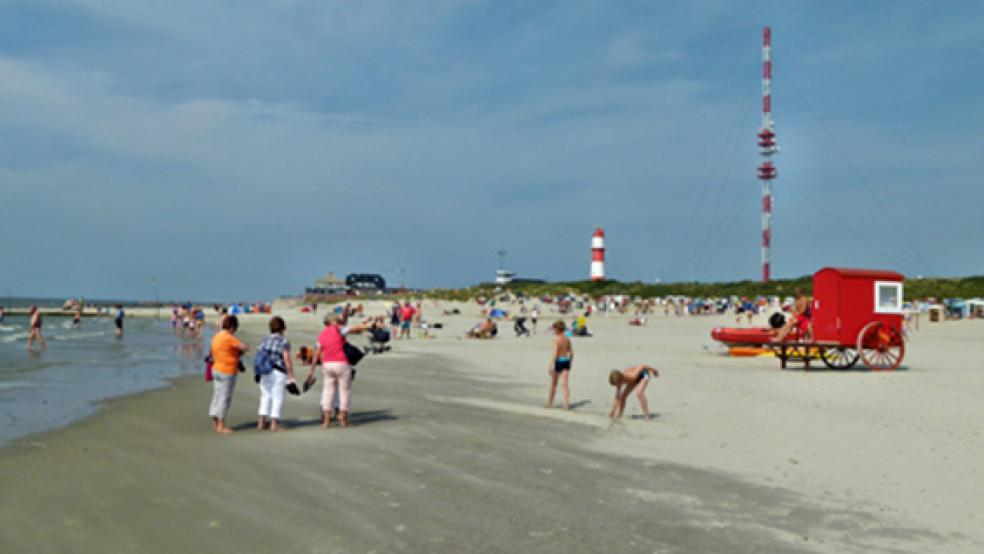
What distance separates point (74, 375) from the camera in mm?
19344

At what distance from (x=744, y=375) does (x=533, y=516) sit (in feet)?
42.5

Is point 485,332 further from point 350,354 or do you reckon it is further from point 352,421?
point 350,354

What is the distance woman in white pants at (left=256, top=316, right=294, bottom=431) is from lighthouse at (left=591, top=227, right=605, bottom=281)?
260 feet

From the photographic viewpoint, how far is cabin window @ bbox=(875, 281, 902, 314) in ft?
63.0

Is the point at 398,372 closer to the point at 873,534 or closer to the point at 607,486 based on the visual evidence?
the point at 607,486

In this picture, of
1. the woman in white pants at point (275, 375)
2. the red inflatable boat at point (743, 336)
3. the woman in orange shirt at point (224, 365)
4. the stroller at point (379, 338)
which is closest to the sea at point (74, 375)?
the woman in orange shirt at point (224, 365)

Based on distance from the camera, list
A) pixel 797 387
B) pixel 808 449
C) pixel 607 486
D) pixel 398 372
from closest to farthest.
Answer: pixel 607 486, pixel 808 449, pixel 797 387, pixel 398 372

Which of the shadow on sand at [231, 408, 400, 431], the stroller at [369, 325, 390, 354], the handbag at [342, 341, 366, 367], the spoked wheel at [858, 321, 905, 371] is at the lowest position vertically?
the shadow on sand at [231, 408, 400, 431]

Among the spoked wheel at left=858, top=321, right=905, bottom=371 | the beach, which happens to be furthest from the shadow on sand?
the spoked wheel at left=858, top=321, right=905, bottom=371

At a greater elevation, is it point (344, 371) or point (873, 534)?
point (344, 371)

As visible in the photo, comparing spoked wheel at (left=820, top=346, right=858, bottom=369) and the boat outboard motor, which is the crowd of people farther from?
the boat outboard motor

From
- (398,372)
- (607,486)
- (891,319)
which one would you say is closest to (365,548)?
(607,486)

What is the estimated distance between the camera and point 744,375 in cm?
1819

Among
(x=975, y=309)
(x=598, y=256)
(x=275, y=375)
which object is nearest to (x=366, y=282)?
(x=598, y=256)
